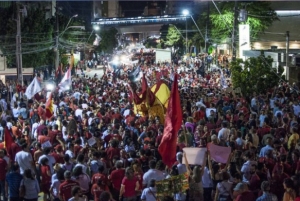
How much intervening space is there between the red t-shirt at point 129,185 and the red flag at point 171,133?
0.64m

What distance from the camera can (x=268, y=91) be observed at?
23.4 m

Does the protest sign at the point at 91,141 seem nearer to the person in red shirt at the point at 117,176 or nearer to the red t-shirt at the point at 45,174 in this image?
the red t-shirt at the point at 45,174

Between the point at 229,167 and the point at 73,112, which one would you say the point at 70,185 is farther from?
the point at 73,112

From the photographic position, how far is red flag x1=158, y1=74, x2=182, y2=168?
9727mm

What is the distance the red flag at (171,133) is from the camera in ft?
31.9

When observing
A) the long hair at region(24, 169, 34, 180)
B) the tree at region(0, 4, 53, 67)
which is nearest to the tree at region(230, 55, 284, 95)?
the long hair at region(24, 169, 34, 180)

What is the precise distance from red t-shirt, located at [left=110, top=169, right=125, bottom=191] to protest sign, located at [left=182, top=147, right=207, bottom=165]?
3.90 feet

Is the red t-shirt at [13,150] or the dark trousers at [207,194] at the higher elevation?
the red t-shirt at [13,150]

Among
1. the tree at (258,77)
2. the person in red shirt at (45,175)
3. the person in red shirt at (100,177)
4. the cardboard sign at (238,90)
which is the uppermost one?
the tree at (258,77)

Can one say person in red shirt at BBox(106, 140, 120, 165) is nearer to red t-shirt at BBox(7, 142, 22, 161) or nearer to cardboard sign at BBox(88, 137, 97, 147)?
cardboard sign at BBox(88, 137, 97, 147)

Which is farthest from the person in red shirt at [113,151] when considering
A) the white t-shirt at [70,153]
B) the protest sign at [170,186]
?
the protest sign at [170,186]

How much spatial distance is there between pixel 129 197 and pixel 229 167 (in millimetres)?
1948

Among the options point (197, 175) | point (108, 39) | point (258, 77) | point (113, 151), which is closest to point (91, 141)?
point (113, 151)

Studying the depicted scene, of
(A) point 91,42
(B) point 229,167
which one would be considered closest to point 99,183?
(B) point 229,167
